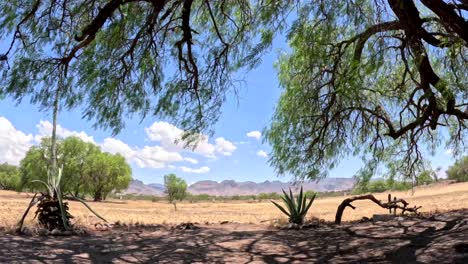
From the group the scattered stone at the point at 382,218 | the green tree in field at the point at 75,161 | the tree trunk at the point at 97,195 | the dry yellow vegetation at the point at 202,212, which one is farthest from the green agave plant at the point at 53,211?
the tree trunk at the point at 97,195

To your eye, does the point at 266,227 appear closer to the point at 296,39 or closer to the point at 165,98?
the point at 165,98

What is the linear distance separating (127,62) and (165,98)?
0.96 m

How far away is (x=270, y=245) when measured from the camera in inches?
336

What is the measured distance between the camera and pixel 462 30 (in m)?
7.12

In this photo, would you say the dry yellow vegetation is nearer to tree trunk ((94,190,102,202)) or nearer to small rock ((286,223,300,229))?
small rock ((286,223,300,229))

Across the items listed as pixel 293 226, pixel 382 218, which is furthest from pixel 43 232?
pixel 382 218

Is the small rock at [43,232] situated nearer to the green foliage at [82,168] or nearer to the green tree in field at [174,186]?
the green foliage at [82,168]

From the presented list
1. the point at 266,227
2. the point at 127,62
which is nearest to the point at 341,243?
the point at 266,227

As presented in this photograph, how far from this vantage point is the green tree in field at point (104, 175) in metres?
53.8

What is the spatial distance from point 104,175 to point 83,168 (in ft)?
9.14

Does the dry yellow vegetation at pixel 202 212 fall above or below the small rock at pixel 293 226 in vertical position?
above

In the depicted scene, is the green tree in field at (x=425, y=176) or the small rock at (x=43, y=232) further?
the green tree in field at (x=425, y=176)

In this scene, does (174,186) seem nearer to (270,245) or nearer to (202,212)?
(202,212)

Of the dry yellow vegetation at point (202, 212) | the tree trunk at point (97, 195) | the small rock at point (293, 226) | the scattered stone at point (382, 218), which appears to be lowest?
the small rock at point (293, 226)
